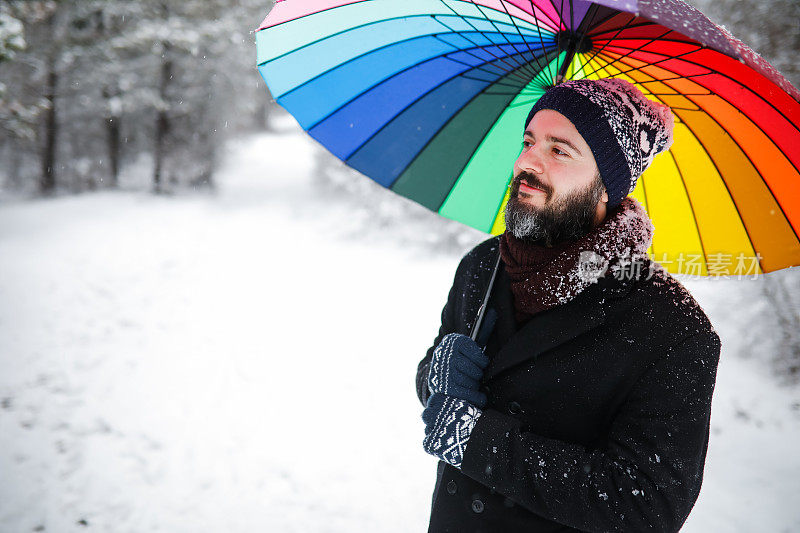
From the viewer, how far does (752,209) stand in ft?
6.45

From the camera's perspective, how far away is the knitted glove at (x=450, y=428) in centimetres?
148

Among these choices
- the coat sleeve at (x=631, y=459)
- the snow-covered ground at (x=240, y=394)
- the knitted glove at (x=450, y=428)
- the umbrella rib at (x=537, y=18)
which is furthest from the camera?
the snow-covered ground at (x=240, y=394)

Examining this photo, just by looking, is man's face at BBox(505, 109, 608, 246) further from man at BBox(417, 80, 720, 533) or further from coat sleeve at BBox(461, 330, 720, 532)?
coat sleeve at BBox(461, 330, 720, 532)

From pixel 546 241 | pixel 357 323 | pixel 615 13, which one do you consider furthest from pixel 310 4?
pixel 357 323

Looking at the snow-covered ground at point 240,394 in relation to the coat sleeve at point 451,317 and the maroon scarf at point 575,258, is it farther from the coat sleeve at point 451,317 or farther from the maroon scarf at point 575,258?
the maroon scarf at point 575,258

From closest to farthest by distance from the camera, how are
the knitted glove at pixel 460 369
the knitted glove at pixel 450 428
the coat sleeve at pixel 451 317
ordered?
the knitted glove at pixel 450 428
the knitted glove at pixel 460 369
the coat sleeve at pixel 451 317

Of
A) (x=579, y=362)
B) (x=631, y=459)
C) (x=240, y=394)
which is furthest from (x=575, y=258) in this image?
(x=240, y=394)

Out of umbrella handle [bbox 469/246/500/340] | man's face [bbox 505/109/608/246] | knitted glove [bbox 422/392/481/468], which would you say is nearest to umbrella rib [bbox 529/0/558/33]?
man's face [bbox 505/109/608/246]

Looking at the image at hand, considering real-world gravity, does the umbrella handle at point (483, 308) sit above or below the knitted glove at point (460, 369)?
above

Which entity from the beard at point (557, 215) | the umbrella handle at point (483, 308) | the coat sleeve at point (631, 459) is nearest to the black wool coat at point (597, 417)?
the coat sleeve at point (631, 459)

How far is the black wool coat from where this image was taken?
132 centimetres

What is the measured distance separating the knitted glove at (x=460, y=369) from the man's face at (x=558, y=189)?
47 centimetres

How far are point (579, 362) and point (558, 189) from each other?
0.62 m

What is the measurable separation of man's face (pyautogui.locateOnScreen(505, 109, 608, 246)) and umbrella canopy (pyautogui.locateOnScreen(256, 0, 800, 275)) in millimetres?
364
